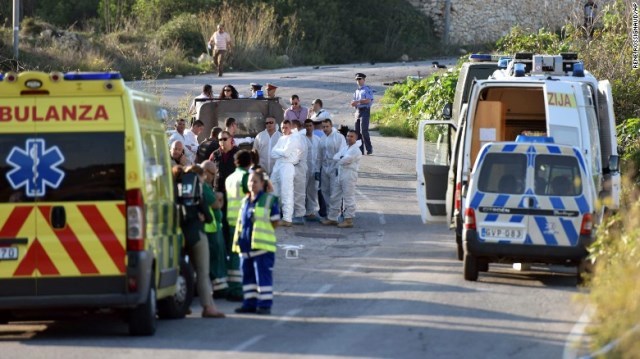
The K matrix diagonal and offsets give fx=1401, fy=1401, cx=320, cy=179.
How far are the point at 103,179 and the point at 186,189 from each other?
168cm

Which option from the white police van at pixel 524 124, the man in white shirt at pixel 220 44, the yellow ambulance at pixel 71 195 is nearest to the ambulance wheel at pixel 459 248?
the white police van at pixel 524 124

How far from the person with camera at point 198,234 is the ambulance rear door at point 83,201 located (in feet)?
5.75

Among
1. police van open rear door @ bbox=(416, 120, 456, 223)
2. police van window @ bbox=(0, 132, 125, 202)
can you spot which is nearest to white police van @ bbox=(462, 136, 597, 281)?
police van open rear door @ bbox=(416, 120, 456, 223)

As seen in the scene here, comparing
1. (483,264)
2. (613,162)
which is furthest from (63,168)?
(613,162)

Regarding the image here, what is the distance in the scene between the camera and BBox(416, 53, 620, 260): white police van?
19.2 metres

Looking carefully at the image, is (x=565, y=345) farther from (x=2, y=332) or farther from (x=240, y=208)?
(x=2, y=332)

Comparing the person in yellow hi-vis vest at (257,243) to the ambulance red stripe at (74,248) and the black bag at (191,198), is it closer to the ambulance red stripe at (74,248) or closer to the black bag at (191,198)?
the black bag at (191,198)

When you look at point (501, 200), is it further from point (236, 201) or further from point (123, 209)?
point (123, 209)

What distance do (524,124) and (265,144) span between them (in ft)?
14.8

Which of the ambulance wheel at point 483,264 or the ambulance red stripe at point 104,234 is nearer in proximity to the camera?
the ambulance red stripe at point 104,234

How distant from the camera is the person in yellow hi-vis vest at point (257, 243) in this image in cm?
1505

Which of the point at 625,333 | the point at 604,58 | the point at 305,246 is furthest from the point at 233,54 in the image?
the point at 625,333

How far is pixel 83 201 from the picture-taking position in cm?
1295

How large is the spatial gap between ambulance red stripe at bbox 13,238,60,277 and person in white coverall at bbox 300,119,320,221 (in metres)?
11.9
